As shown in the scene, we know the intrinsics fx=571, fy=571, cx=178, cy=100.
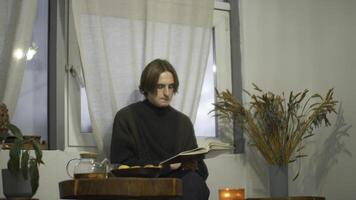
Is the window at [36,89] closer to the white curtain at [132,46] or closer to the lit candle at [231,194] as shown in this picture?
the white curtain at [132,46]

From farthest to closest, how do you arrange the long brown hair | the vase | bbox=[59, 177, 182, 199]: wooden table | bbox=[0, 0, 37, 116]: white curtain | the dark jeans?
1. the vase
2. the long brown hair
3. bbox=[0, 0, 37, 116]: white curtain
4. the dark jeans
5. bbox=[59, 177, 182, 199]: wooden table

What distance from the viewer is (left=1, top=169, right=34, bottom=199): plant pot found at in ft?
8.38

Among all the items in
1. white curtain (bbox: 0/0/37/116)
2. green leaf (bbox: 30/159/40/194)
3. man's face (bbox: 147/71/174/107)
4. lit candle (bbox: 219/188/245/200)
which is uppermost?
white curtain (bbox: 0/0/37/116)

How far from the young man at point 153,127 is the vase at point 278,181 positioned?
20.8 inches

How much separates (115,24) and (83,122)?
1.94 feet

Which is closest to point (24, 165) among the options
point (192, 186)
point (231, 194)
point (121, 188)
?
point (121, 188)

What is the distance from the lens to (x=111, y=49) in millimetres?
3238

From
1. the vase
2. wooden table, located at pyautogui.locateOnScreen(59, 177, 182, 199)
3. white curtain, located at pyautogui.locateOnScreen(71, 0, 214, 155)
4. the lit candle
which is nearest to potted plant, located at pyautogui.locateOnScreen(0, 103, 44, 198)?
wooden table, located at pyautogui.locateOnScreen(59, 177, 182, 199)

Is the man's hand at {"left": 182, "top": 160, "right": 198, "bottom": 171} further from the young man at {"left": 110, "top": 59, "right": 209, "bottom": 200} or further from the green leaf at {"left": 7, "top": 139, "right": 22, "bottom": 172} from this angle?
the green leaf at {"left": 7, "top": 139, "right": 22, "bottom": 172}

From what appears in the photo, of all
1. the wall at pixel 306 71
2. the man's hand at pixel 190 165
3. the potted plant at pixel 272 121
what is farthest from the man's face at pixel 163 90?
the wall at pixel 306 71

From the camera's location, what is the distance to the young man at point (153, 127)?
2.97 meters

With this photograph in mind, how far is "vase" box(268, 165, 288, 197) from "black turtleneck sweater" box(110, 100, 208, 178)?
0.53 meters

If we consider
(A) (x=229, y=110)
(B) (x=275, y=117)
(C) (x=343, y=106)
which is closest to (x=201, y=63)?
(A) (x=229, y=110)

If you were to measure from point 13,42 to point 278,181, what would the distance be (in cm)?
170
